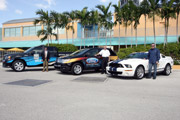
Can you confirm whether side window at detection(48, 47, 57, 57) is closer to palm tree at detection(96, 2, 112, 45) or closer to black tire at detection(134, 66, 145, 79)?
black tire at detection(134, 66, 145, 79)

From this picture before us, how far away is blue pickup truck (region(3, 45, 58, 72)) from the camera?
1121 centimetres

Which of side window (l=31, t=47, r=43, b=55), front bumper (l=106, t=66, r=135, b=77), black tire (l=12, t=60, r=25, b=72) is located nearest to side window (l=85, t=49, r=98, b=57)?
front bumper (l=106, t=66, r=135, b=77)

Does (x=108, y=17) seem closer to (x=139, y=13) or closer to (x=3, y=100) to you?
(x=139, y=13)

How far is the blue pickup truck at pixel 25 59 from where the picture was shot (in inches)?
441

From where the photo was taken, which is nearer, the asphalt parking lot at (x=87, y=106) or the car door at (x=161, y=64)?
the asphalt parking lot at (x=87, y=106)

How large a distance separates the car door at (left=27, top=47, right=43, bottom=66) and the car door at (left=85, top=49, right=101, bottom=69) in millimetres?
3773

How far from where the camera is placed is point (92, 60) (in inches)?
406

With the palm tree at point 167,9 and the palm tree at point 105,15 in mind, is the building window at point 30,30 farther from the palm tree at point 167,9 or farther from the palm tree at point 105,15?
the palm tree at point 167,9

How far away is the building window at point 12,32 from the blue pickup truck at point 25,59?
1768 inches

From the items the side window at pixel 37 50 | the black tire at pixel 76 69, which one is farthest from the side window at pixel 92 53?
the side window at pixel 37 50

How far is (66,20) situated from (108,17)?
Answer: 21.9 feet

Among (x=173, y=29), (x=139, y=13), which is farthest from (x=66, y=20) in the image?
(x=173, y=29)

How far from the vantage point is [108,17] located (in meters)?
25.0

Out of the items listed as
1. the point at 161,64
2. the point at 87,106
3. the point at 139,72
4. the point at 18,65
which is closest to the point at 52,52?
the point at 18,65
